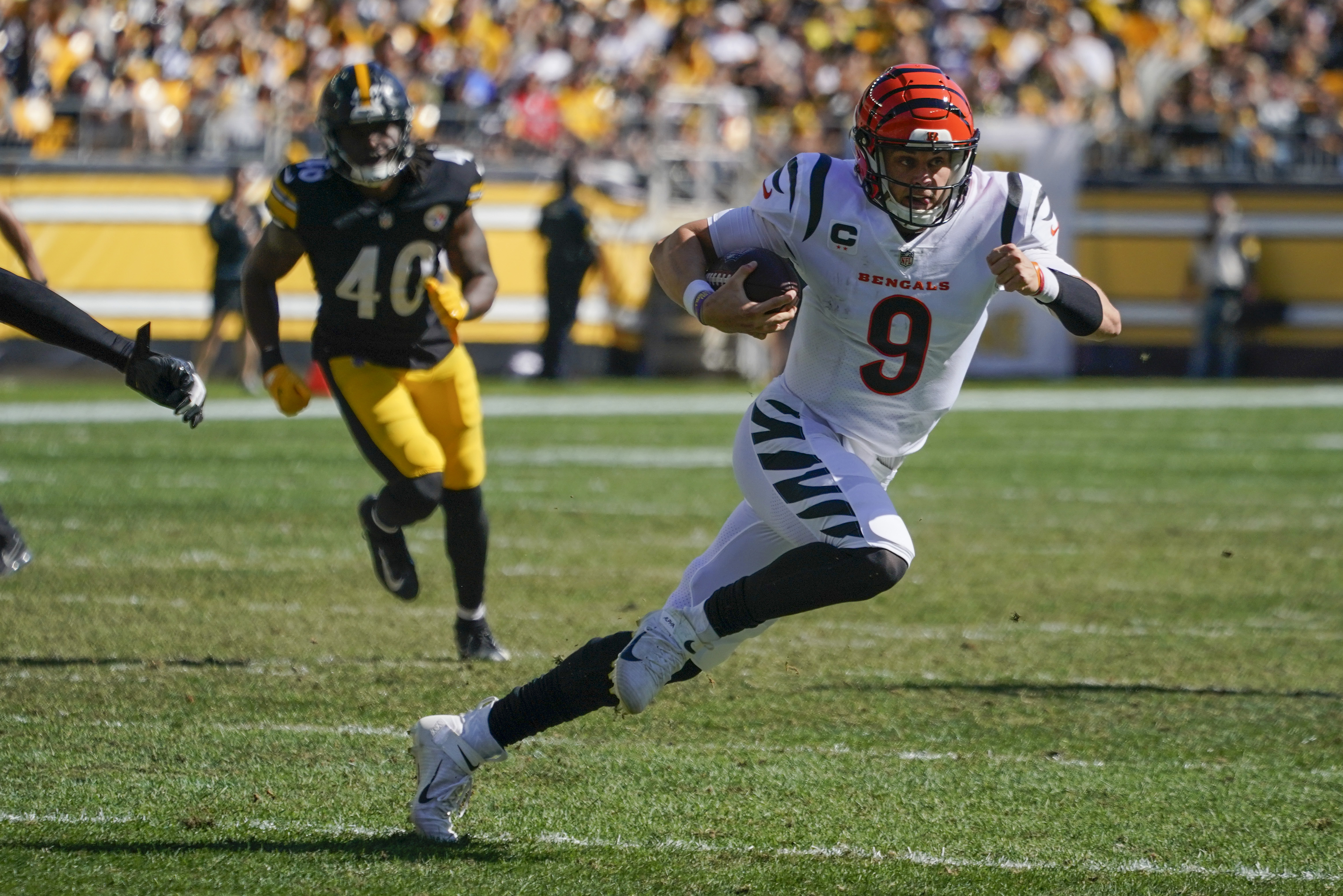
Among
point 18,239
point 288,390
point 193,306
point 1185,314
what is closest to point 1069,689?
point 288,390

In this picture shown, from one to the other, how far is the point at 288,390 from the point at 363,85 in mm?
957

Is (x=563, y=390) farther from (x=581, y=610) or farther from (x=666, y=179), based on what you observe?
(x=581, y=610)

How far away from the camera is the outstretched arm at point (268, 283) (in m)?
5.33

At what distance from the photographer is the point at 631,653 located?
138 inches

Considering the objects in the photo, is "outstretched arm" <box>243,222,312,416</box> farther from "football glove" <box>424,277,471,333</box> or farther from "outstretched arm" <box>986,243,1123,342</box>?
"outstretched arm" <box>986,243,1123,342</box>

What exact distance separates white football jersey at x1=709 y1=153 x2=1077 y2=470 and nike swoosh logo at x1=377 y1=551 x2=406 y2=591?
210 centimetres

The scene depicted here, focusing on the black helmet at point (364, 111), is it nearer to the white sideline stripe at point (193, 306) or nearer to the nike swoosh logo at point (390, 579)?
the nike swoosh logo at point (390, 579)

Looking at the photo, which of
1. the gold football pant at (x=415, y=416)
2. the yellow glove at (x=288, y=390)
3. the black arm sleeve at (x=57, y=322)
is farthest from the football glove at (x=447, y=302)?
the black arm sleeve at (x=57, y=322)

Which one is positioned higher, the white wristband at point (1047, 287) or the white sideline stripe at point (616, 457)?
the white wristband at point (1047, 287)

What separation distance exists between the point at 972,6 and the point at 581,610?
1386 cm

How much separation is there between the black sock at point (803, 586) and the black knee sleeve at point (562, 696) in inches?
9.3

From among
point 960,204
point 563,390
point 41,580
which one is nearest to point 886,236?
point 960,204

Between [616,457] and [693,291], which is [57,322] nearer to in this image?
[693,291]

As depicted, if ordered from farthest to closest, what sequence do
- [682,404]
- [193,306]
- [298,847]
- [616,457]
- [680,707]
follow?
[193,306] → [682,404] → [616,457] → [680,707] → [298,847]
